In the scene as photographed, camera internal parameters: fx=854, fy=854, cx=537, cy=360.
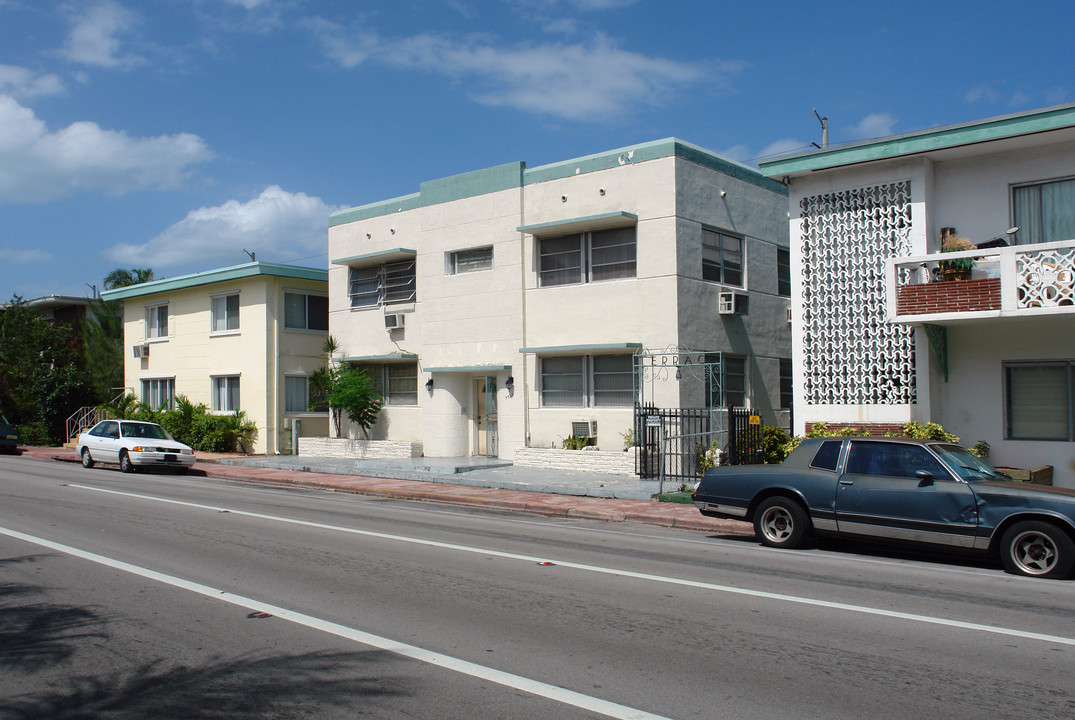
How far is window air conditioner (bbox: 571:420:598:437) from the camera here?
20.0 meters

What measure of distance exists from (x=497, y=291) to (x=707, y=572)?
13.6 m

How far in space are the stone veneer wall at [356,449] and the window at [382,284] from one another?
407 centimetres

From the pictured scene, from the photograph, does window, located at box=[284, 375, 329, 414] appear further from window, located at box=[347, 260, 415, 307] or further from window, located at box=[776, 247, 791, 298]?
window, located at box=[776, 247, 791, 298]

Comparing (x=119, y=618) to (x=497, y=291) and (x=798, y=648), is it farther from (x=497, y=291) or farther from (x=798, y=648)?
(x=497, y=291)

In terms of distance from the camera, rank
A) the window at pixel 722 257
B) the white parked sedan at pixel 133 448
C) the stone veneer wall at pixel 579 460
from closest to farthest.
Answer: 1. the stone veneer wall at pixel 579 460
2. the window at pixel 722 257
3. the white parked sedan at pixel 133 448

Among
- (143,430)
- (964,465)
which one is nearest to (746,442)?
(964,465)

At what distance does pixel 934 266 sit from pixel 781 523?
672 cm

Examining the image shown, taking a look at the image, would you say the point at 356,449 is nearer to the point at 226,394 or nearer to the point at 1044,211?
the point at 226,394

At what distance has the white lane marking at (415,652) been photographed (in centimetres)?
497

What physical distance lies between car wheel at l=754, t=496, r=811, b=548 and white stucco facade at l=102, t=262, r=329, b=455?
19476mm

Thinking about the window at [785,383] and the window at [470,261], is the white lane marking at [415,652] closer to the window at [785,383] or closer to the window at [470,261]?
the window at [470,261]

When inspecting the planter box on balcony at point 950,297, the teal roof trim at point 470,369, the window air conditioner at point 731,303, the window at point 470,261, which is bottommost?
the teal roof trim at point 470,369

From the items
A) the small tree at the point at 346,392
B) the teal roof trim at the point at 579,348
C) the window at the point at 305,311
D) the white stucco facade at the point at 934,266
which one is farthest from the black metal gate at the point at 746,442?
the window at the point at 305,311

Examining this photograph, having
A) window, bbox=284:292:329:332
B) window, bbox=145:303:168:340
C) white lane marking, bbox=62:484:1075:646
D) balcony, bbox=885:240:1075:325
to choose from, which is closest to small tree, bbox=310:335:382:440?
window, bbox=284:292:329:332
